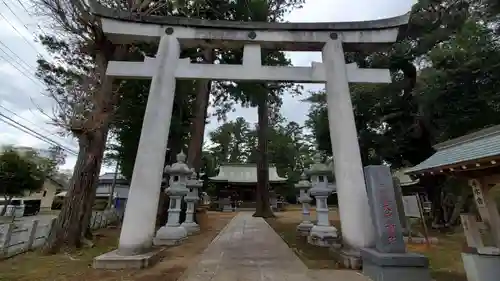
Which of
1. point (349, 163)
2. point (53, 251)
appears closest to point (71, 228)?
point (53, 251)

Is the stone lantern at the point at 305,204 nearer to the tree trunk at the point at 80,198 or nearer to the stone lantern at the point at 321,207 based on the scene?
the stone lantern at the point at 321,207

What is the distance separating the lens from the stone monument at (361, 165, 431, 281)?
4.05 meters

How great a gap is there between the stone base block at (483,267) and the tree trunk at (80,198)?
8338 millimetres

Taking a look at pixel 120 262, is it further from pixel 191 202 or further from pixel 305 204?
pixel 305 204

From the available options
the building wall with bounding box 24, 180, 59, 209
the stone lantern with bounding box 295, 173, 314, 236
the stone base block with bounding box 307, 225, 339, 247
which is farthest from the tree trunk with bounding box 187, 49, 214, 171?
the building wall with bounding box 24, 180, 59, 209

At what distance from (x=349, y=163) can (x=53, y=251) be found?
7.26 meters

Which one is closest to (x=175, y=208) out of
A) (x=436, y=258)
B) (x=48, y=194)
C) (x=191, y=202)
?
(x=191, y=202)

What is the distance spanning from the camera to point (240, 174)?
3180 cm

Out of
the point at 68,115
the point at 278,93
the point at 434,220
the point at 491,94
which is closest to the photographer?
the point at 68,115

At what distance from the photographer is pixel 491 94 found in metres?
9.49

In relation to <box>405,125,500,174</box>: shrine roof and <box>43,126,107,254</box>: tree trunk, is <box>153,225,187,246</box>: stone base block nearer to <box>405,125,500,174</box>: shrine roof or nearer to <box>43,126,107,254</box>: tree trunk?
<box>43,126,107,254</box>: tree trunk

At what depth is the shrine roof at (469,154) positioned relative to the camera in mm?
3980

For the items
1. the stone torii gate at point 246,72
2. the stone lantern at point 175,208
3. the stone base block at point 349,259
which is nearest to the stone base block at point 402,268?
the stone base block at point 349,259

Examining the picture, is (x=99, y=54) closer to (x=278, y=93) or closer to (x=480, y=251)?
(x=480, y=251)
